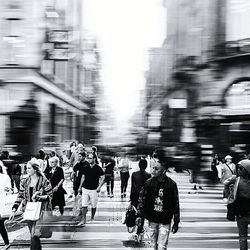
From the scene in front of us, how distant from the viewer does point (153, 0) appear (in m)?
1.03

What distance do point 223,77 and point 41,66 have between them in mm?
313

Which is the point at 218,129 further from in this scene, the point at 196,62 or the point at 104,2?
the point at 104,2

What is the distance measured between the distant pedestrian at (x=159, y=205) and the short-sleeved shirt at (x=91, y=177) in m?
2.95

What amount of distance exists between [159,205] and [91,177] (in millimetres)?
3294

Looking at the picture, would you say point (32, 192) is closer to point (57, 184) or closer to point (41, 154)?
point (57, 184)

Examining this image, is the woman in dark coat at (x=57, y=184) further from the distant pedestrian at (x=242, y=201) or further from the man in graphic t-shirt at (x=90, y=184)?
the distant pedestrian at (x=242, y=201)

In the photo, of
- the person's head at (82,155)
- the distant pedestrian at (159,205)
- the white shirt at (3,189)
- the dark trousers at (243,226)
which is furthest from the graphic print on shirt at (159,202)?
the person's head at (82,155)

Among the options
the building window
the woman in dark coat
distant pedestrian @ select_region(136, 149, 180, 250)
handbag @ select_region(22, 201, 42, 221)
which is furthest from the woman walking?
the building window

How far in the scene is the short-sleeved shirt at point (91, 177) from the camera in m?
8.39

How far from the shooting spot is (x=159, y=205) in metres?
5.34

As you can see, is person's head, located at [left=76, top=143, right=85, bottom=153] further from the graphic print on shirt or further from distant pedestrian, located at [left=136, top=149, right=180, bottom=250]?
the graphic print on shirt

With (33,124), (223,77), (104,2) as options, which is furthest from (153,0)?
(33,124)

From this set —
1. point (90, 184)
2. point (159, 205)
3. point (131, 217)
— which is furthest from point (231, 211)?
point (90, 184)

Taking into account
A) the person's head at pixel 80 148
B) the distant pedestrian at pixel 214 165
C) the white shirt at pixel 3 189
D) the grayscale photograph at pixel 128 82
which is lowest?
the white shirt at pixel 3 189
